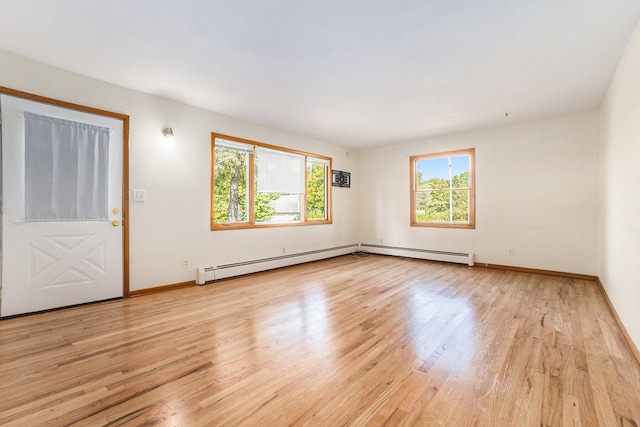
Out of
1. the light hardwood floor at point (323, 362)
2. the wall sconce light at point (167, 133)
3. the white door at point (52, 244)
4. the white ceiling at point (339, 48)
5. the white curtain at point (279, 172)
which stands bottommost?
the light hardwood floor at point (323, 362)

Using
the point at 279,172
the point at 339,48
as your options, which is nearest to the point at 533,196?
the point at 339,48

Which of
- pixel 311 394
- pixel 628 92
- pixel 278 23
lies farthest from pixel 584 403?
pixel 278 23

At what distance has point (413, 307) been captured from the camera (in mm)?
3166

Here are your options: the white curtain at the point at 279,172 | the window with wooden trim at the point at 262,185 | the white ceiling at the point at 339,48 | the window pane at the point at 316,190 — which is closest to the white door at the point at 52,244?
the white ceiling at the point at 339,48

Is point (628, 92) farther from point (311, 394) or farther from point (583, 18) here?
point (311, 394)

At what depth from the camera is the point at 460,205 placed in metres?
5.66

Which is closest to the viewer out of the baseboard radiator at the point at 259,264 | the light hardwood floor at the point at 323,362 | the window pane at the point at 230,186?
the light hardwood floor at the point at 323,362

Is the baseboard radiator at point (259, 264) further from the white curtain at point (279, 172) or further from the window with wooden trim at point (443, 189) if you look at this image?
the window with wooden trim at point (443, 189)

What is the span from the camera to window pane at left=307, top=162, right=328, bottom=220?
613 centimetres

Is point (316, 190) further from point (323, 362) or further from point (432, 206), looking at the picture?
point (323, 362)

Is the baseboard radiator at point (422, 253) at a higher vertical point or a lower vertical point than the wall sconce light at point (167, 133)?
lower

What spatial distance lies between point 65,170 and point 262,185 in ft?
8.74

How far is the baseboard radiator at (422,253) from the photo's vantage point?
5.48m

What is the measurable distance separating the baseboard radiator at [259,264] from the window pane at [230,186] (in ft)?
2.48
